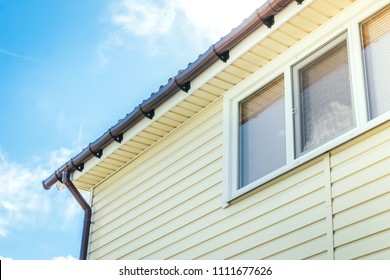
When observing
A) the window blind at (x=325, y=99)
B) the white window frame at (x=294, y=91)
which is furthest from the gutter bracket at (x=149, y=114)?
the window blind at (x=325, y=99)

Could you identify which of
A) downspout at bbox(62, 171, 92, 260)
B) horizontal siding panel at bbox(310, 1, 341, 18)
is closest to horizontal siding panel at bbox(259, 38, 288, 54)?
horizontal siding panel at bbox(310, 1, 341, 18)

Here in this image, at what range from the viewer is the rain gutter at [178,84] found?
7.72m

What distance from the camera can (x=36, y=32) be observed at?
19.5 metres

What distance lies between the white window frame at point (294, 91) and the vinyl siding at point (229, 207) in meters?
0.09

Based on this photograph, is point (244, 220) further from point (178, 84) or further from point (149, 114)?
point (149, 114)

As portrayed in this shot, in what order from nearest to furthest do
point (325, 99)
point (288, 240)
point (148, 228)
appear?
1. point (288, 240)
2. point (325, 99)
3. point (148, 228)

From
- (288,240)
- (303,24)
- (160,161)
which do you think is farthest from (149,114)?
(288,240)

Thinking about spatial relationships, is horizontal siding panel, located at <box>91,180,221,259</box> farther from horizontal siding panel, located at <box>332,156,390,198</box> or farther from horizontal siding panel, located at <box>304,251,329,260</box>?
horizontal siding panel, located at <box>332,156,390,198</box>

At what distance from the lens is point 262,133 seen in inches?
323

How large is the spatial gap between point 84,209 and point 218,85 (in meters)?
3.19

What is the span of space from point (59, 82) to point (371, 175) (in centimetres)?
1056

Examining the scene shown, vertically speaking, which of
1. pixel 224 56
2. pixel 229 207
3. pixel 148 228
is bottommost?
pixel 229 207

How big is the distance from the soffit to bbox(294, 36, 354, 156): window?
0.98ft

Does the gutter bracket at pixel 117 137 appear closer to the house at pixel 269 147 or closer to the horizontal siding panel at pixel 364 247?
the house at pixel 269 147
